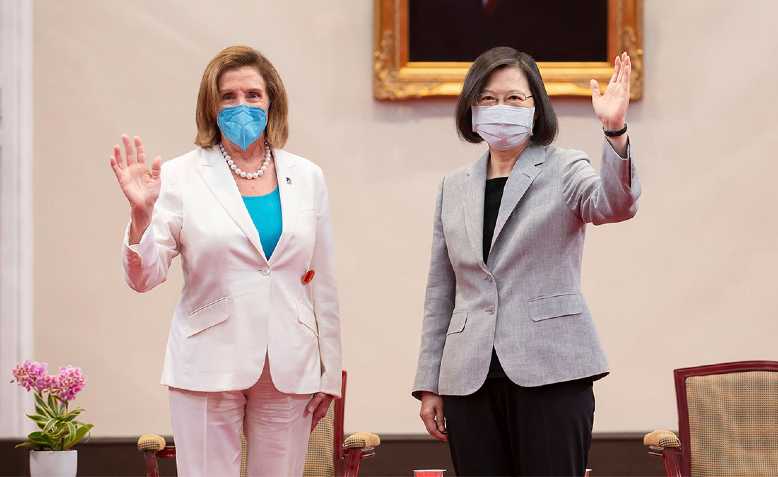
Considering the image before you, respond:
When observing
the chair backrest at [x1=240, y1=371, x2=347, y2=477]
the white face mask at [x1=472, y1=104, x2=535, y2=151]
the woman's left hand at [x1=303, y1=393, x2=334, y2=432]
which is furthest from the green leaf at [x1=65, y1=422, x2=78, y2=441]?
the white face mask at [x1=472, y1=104, x2=535, y2=151]

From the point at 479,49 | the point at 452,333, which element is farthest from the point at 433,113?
the point at 452,333

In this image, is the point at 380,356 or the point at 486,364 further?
the point at 380,356

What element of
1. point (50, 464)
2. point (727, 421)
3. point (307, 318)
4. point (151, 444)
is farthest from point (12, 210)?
point (727, 421)

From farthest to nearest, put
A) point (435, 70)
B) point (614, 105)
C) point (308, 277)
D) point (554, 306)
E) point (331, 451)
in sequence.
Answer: point (435, 70) → point (331, 451) → point (308, 277) → point (554, 306) → point (614, 105)

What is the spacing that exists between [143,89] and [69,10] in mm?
485

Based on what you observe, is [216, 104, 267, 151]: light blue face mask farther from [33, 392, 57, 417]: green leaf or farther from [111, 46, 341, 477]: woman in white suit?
[33, 392, 57, 417]: green leaf

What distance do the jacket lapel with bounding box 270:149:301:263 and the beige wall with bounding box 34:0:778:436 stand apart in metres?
1.73

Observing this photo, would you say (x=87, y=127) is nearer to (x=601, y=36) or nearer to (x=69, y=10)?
(x=69, y=10)

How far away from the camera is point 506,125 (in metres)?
2.56

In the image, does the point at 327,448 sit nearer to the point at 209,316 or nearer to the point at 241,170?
the point at 209,316

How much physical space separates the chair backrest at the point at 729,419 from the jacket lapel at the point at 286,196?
64.5 inches

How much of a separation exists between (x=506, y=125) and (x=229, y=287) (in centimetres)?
81

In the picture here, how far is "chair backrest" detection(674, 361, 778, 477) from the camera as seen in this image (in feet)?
11.5

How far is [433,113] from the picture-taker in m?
4.54
